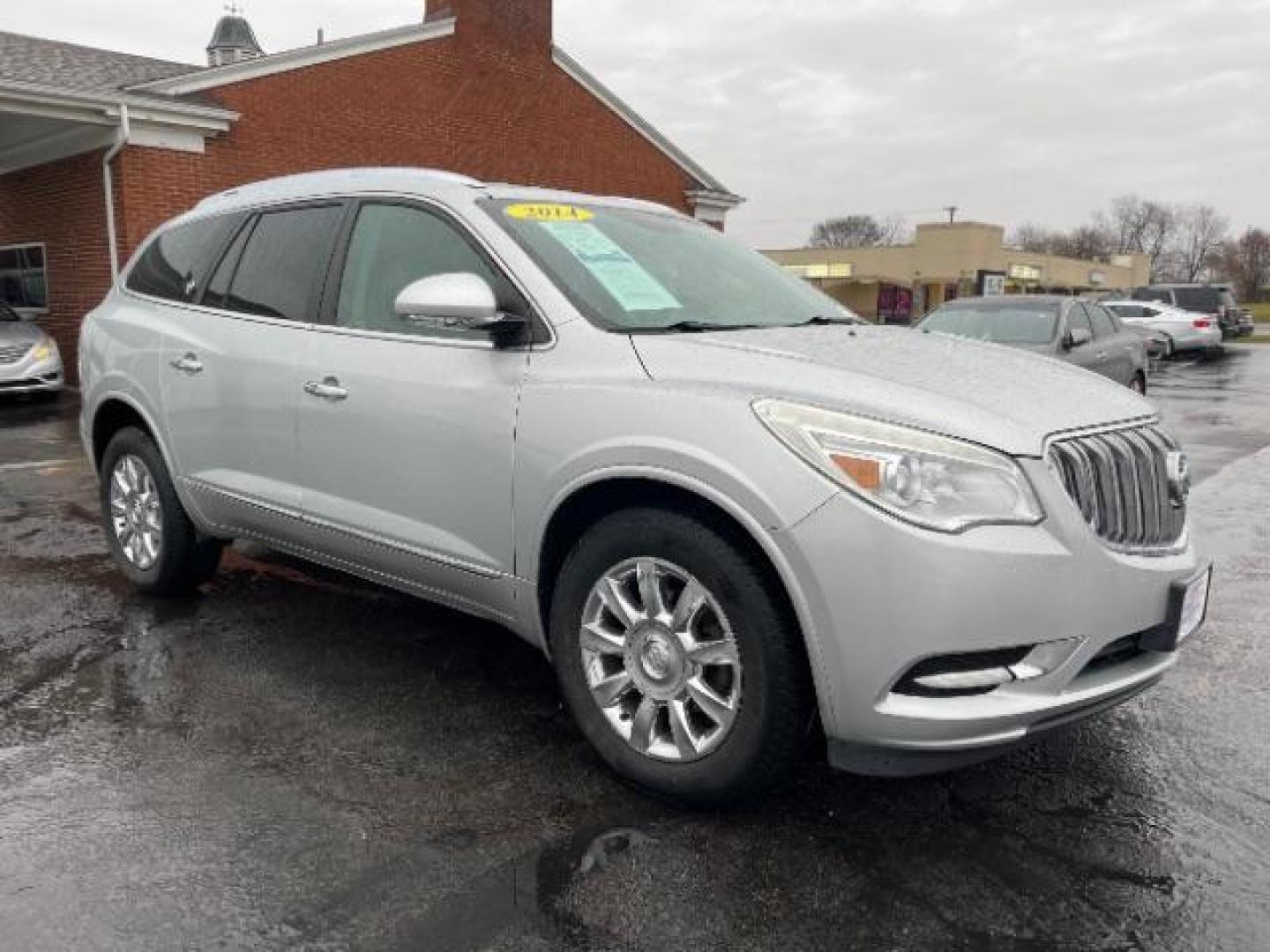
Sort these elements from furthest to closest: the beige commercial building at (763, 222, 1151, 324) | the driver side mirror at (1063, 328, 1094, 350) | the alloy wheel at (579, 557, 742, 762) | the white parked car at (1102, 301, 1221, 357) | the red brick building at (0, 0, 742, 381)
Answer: the beige commercial building at (763, 222, 1151, 324), the white parked car at (1102, 301, 1221, 357), the red brick building at (0, 0, 742, 381), the driver side mirror at (1063, 328, 1094, 350), the alloy wheel at (579, 557, 742, 762)

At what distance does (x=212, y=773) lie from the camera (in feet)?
10.2

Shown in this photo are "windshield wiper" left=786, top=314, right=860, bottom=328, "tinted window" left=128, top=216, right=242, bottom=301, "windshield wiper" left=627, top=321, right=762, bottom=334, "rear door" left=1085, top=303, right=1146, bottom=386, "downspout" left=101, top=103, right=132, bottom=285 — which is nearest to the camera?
"windshield wiper" left=627, top=321, right=762, bottom=334

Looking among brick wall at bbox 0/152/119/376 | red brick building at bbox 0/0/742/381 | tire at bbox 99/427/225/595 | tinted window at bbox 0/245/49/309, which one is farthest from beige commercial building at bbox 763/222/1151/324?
tire at bbox 99/427/225/595

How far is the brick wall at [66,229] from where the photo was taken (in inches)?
549

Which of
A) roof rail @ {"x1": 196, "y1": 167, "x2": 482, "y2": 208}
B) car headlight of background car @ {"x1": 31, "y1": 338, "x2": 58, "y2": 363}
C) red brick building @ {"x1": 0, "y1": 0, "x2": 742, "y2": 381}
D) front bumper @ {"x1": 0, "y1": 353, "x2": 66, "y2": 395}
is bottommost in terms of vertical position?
front bumper @ {"x1": 0, "y1": 353, "x2": 66, "y2": 395}

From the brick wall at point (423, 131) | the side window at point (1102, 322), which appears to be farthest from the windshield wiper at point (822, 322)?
the brick wall at point (423, 131)

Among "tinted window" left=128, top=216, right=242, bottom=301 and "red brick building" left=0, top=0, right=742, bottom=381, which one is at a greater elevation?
"red brick building" left=0, top=0, right=742, bottom=381

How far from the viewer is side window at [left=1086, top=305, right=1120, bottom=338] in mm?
10867

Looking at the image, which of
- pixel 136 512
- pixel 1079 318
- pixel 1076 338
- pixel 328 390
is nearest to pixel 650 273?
Answer: pixel 328 390

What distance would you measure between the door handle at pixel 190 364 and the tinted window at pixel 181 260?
29cm

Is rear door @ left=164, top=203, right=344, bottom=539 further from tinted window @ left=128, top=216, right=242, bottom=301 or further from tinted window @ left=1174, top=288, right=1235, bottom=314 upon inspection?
tinted window @ left=1174, top=288, right=1235, bottom=314

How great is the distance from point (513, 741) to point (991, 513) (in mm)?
1688

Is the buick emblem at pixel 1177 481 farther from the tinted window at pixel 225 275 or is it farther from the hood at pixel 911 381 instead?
the tinted window at pixel 225 275

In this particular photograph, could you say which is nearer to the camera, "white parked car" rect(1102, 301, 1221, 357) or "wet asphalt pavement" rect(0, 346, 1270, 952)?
"wet asphalt pavement" rect(0, 346, 1270, 952)
